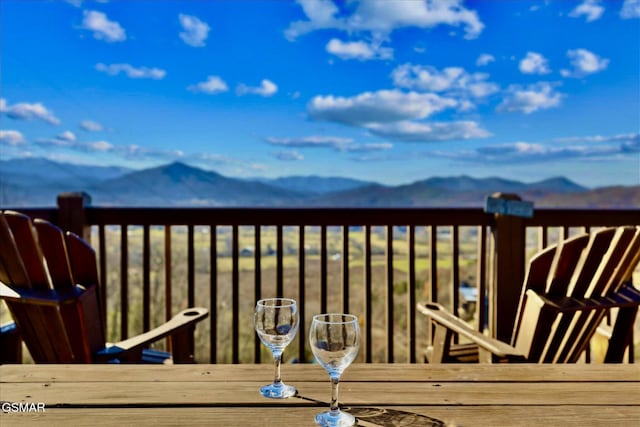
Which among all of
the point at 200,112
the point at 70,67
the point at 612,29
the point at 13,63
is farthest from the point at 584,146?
the point at 13,63

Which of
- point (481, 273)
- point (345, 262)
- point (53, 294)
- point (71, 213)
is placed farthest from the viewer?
point (481, 273)

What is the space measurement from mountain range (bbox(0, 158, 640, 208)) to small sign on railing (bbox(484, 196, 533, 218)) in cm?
433

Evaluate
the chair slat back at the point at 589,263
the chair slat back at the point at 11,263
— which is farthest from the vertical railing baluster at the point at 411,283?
the chair slat back at the point at 11,263

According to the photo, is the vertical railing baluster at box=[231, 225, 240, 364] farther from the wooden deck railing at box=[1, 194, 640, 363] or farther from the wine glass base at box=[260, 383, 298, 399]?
the wine glass base at box=[260, 383, 298, 399]

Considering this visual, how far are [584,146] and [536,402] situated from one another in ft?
40.4

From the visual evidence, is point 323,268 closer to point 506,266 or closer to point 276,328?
point 506,266

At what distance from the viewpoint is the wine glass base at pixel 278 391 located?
1.07 meters

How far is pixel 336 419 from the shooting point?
3.07ft

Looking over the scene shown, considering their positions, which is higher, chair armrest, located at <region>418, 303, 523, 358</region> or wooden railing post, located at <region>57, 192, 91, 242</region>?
wooden railing post, located at <region>57, 192, 91, 242</region>

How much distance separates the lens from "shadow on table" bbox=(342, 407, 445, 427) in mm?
943

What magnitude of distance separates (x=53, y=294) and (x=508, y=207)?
2493 millimetres

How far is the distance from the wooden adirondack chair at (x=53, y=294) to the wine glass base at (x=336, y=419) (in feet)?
4.13

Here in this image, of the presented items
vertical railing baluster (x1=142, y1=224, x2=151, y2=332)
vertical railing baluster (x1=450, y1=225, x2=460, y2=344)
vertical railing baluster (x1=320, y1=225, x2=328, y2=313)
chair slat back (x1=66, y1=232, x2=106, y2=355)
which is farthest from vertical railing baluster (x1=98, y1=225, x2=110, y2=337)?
vertical railing baluster (x1=450, y1=225, x2=460, y2=344)

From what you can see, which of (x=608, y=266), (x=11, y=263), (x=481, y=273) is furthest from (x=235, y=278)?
(x=608, y=266)
